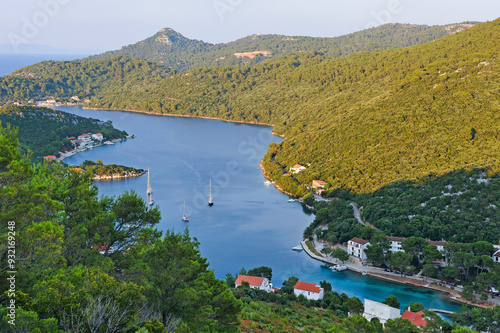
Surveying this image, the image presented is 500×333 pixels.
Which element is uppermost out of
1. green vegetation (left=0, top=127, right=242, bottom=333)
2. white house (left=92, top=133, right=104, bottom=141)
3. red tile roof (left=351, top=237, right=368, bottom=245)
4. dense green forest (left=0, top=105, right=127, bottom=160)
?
green vegetation (left=0, top=127, right=242, bottom=333)

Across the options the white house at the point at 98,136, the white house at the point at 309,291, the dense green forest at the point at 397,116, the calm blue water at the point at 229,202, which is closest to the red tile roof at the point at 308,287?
the white house at the point at 309,291

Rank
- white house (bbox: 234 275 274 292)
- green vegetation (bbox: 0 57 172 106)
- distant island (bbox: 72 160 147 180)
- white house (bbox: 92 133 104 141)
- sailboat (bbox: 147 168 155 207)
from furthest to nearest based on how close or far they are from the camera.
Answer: green vegetation (bbox: 0 57 172 106) < white house (bbox: 92 133 104 141) < distant island (bbox: 72 160 147 180) < sailboat (bbox: 147 168 155 207) < white house (bbox: 234 275 274 292)


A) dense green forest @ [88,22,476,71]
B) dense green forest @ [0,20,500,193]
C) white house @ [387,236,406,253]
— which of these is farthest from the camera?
dense green forest @ [88,22,476,71]

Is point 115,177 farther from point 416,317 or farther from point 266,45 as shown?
point 266,45

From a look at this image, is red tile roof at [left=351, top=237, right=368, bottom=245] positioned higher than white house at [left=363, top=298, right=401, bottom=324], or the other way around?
red tile roof at [left=351, top=237, right=368, bottom=245]

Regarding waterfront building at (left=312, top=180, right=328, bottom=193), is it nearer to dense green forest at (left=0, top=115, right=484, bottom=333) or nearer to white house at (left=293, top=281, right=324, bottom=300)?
white house at (left=293, top=281, right=324, bottom=300)

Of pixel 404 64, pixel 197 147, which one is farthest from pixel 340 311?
pixel 404 64

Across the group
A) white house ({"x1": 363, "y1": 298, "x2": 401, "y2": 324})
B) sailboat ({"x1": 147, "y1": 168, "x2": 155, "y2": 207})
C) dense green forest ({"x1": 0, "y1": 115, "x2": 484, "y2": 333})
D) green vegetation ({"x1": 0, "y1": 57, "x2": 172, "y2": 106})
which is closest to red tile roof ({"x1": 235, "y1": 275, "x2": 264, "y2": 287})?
white house ({"x1": 363, "y1": 298, "x2": 401, "y2": 324})

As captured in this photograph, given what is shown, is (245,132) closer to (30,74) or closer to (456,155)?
(456,155)
